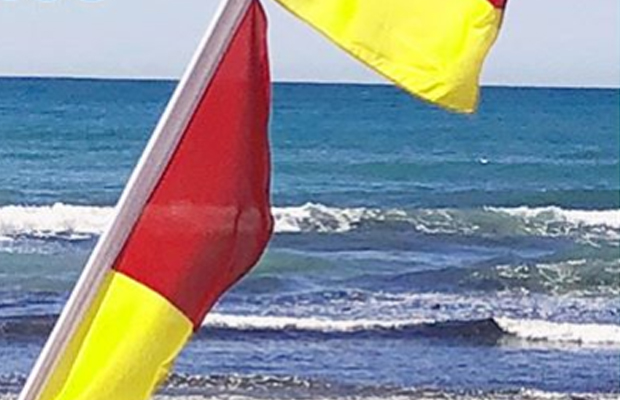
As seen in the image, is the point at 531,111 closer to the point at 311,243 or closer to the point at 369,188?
the point at 369,188

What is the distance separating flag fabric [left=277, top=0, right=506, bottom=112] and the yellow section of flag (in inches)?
21.4

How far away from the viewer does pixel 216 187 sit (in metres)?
2.89

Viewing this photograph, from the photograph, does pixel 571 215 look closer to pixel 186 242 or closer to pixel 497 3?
pixel 186 242

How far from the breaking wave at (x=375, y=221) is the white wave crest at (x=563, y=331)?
6.58 m

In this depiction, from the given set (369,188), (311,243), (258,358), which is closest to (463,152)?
(369,188)

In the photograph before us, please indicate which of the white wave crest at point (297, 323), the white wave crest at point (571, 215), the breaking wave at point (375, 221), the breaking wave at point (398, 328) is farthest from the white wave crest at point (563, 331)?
the white wave crest at point (571, 215)

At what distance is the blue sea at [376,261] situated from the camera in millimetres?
10883

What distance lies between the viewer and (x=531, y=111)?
51.6m

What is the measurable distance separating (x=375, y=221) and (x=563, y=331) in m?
8.44

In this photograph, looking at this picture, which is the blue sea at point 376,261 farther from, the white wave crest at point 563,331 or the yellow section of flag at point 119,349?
the yellow section of flag at point 119,349

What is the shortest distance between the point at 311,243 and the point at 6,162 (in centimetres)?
633

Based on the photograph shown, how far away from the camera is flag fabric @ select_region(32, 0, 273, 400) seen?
2.83 m

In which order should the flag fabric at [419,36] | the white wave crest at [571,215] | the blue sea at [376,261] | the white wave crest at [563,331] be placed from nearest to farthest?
the flag fabric at [419,36] < the blue sea at [376,261] < the white wave crest at [563,331] < the white wave crest at [571,215]

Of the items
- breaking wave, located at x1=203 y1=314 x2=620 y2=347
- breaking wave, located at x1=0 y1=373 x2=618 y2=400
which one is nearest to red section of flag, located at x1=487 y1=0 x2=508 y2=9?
breaking wave, located at x1=0 y1=373 x2=618 y2=400
